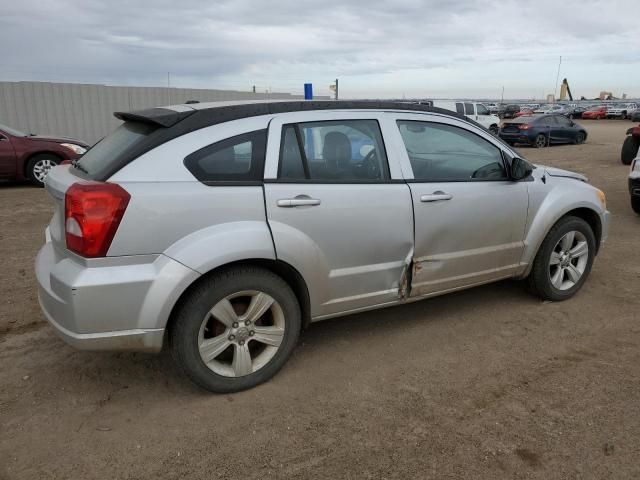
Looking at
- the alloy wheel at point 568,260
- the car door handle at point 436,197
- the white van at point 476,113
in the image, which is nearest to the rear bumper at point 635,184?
the alloy wheel at point 568,260

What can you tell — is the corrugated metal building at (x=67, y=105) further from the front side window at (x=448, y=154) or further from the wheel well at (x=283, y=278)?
the wheel well at (x=283, y=278)

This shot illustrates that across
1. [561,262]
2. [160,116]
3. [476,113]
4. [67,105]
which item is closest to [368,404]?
[160,116]

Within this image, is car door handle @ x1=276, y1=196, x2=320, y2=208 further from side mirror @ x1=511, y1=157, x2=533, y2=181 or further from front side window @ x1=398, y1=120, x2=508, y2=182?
side mirror @ x1=511, y1=157, x2=533, y2=181

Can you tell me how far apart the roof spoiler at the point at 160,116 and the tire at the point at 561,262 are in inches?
119

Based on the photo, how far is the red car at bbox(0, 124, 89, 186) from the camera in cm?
1019

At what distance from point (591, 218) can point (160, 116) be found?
376 centimetres

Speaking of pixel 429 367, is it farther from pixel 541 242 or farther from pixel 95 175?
pixel 95 175

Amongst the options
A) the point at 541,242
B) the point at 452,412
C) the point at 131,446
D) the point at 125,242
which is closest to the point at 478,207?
the point at 541,242

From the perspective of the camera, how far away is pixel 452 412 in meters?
2.94

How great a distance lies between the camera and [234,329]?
303 cm

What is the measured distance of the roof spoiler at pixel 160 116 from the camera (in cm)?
296

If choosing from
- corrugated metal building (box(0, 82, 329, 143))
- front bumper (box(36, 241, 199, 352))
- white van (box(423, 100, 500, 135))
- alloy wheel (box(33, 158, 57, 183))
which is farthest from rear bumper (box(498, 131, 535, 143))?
front bumper (box(36, 241, 199, 352))

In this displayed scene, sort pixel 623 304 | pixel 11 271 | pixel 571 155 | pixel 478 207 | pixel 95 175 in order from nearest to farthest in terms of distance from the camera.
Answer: pixel 95 175 → pixel 478 207 → pixel 623 304 → pixel 11 271 → pixel 571 155

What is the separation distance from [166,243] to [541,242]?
303 cm
